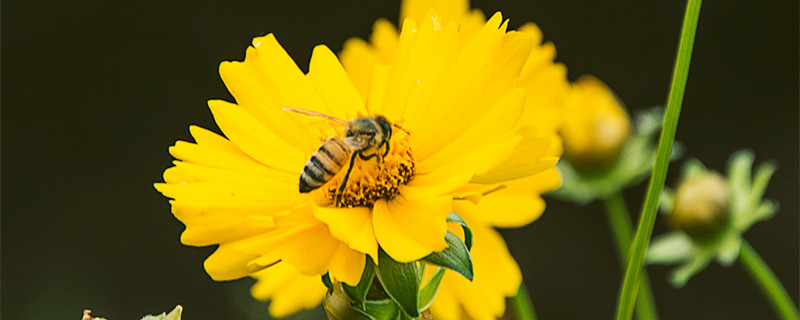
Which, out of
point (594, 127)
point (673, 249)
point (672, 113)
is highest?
point (672, 113)

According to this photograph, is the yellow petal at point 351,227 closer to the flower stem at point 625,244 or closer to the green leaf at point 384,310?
the green leaf at point 384,310

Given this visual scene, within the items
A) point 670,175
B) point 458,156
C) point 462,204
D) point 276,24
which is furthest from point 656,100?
point 458,156

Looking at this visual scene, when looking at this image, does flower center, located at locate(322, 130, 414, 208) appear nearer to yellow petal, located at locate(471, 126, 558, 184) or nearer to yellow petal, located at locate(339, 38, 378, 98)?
yellow petal, located at locate(471, 126, 558, 184)

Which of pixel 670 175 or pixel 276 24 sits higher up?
pixel 276 24

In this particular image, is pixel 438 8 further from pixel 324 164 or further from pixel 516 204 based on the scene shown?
pixel 324 164

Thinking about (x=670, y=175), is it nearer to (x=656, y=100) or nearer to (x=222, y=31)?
(x=656, y=100)

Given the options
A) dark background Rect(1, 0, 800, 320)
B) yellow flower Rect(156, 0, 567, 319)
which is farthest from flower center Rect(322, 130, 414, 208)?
dark background Rect(1, 0, 800, 320)

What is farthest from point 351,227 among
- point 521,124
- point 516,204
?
point 516,204
